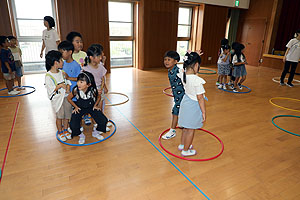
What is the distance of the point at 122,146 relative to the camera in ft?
9.64

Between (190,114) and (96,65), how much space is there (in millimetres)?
1584

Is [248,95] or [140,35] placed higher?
[140,35]

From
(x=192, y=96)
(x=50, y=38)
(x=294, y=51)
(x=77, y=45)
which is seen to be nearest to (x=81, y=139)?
(x=77, y=45)

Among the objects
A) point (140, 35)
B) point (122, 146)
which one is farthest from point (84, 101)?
point (140, 35)

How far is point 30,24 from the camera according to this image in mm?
7012

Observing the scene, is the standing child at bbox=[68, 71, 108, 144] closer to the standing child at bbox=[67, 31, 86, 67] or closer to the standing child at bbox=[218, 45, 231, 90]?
the standing child at bbox=[67, 31, 86, 67]

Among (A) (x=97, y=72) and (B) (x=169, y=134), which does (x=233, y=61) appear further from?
(A) (x=97, y=72)

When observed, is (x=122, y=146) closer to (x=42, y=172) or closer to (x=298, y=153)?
(x=42, y=172)

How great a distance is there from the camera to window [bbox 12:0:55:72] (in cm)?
678

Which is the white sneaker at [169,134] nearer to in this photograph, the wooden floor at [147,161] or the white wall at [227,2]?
the wooden floor at [147,161]

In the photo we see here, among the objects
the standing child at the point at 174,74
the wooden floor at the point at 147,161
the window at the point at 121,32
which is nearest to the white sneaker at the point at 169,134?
the wooden floor at the point at 147,161

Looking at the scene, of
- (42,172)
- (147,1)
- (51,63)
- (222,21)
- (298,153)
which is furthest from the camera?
(222,21)

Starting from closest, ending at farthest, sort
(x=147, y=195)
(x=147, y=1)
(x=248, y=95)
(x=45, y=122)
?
(x=147, y=195)
(x=45, y=122)
(x=248, y=95)
(x=147, y=1)

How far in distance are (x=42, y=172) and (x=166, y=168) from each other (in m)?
1.45
